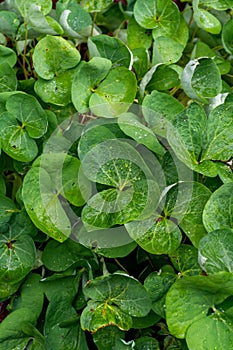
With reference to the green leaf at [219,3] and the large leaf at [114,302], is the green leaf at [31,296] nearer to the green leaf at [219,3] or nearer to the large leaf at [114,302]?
the large leaf at [114,302]

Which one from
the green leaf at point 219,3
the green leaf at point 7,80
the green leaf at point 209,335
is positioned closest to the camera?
the green leaf at point 209,335

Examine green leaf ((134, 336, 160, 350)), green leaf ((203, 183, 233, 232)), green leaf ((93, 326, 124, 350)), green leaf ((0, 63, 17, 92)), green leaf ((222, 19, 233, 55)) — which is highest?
green leaf ((0, 63, 17, 92))

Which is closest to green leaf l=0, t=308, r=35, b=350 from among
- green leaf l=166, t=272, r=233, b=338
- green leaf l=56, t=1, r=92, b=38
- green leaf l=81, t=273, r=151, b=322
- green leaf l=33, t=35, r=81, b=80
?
green leaf l=81, t=273, r=151, b=322

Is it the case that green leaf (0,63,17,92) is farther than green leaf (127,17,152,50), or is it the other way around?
green leaf (127,17,152,50)

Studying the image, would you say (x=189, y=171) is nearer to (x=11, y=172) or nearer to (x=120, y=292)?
(x=120, y=292)

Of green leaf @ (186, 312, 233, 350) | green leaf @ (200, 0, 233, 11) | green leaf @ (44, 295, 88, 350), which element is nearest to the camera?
green leaf @ (186, 312, 233, 350)

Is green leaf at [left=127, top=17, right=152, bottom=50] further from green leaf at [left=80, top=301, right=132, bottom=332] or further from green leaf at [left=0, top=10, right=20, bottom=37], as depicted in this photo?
green leaf at [left=80, top=301, right=132, bottom=332]

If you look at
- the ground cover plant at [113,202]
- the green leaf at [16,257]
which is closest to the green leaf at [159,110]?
the ground cover plant at [113,202]
